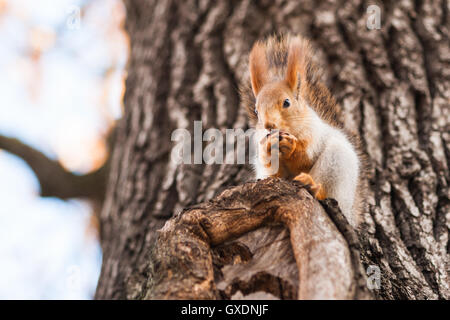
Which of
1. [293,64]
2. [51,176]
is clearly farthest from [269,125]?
[51,176]

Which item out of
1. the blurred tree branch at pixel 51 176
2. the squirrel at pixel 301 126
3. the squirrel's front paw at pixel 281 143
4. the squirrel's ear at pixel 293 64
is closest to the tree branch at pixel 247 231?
the squirrel at pixel 301 126

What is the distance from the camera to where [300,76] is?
5.82 ft

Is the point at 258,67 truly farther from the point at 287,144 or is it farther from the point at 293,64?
the point at 287,144

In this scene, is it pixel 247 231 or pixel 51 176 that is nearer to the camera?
pixel 247 231

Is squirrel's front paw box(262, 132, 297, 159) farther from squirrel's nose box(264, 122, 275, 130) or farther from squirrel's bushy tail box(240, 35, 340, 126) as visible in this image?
squirrel's bushy tail box(240, 35, 340, 126)

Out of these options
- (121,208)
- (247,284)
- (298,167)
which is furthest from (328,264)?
(121,208)

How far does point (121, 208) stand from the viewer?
6.53ft

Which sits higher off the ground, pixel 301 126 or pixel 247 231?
pixel 301 126

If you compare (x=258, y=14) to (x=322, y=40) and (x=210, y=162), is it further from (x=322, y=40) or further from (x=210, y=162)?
(x=210, y=162)

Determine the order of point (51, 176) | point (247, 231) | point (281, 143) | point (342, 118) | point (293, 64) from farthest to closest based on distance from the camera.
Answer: point (51, 176), point (342, 118), point (293, 64), point (281, 143), point (247, 231)

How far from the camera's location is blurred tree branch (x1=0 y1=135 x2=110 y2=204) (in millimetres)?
2568

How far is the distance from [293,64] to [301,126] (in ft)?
0.92

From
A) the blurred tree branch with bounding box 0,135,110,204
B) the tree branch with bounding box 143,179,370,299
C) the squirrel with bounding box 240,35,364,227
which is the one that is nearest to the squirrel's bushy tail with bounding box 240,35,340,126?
the squirrel with bounding box 240,35,364,227
